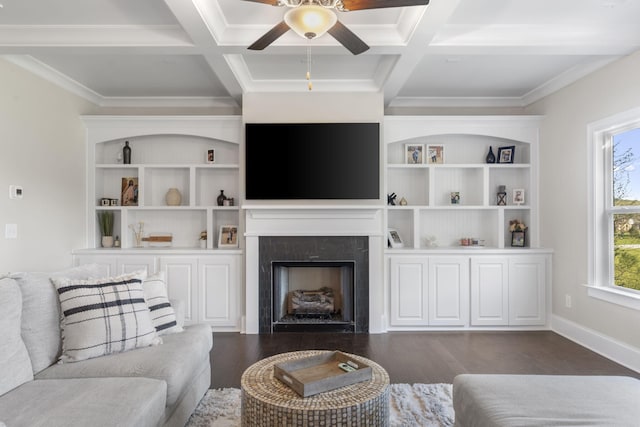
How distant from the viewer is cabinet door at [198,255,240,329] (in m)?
4.38

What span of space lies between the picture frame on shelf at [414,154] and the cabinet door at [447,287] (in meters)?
1.20

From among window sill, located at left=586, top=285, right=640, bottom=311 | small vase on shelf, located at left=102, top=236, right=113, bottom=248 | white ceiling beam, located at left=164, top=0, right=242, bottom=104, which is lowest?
window sill, located at left=586, top=285, right=640, bottom=311

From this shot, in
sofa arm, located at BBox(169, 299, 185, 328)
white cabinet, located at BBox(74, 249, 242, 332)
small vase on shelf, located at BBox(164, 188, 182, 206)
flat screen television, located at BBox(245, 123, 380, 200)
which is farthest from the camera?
small vase on shelf, located at BBox(164, 188, 182, 206)

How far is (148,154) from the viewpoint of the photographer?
4922mm

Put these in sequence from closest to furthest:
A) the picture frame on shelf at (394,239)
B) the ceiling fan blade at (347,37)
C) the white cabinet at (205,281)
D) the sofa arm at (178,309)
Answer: the ceiling fan blade at (347,37) → the sofa arm at (178,309) → the white cabinet at (205,281) → the picture frame on shelf at (394,239)

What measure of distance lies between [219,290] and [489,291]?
2.94 m

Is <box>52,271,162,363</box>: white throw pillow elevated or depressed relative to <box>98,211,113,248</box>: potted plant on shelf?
depressed

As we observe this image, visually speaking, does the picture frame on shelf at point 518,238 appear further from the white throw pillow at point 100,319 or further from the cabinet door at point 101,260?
the cabinet door at point 101,260

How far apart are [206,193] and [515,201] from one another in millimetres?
3714

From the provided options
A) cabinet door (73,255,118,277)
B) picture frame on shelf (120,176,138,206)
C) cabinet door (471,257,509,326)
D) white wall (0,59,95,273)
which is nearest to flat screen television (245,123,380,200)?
cabinet door (471,257,509,326)

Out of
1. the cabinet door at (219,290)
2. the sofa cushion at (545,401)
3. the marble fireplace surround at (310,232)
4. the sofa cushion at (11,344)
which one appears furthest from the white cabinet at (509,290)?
the sofa cushion at (11,344)

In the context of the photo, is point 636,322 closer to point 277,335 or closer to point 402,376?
point 402,376

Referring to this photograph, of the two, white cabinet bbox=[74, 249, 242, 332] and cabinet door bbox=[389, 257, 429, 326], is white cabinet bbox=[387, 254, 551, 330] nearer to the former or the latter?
cabinet door bbox=[389, 257, 429, 326]

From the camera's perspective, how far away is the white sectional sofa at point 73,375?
1.63 m
